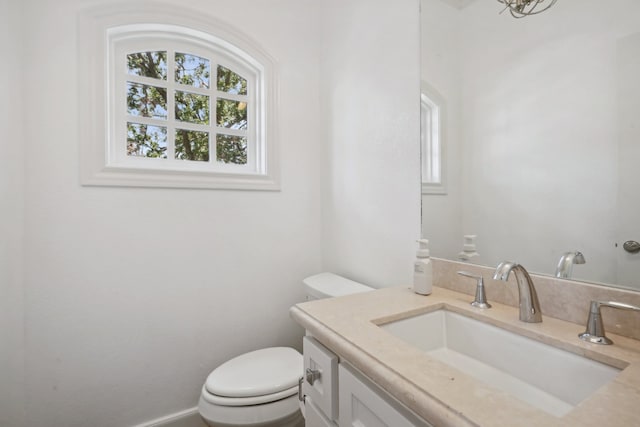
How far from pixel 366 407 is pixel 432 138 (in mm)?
943

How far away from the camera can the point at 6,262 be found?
1.12 m

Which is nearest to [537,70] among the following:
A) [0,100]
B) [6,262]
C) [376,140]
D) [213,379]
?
[376,140]

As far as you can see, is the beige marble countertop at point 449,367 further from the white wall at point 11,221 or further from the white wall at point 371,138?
the white wall at point 11,221

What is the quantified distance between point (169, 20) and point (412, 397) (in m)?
1.81

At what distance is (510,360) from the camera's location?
716 millimetres

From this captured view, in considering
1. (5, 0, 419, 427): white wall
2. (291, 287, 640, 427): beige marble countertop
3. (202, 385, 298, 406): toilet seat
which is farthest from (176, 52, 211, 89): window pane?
(202, 385, 298, 406): toilet seat

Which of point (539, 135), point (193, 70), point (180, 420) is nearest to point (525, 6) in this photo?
point (539, 135)

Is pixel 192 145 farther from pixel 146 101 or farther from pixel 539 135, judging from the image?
pixel 539 135

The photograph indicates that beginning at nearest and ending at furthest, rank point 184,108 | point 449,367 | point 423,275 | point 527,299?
point 449,367
point 527,299
point 423,275
point 184,108

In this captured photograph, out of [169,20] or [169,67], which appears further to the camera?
[169,67]

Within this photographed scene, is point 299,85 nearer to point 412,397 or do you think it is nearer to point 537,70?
point 537,70

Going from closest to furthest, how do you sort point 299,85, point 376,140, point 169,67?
point 376,140, point 169,67, point 299,85

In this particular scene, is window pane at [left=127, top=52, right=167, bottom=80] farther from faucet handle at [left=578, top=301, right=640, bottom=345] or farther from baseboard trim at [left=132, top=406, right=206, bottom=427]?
faucet handle at [left=578, top=301, right=640, bottom=345]

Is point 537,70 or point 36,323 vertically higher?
point 537,70
